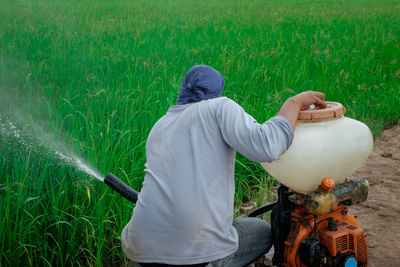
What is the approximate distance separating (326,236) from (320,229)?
0.06 m

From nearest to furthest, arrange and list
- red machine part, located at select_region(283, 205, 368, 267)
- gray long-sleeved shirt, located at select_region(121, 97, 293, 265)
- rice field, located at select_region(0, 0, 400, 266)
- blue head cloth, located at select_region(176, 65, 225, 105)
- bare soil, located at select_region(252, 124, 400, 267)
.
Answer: gray long-sleeved shirt, located at select_region(121, 97, 293, 265)
blue head cloth, located at select_region(176, 65, 225, 105)
red machine part, located at select_region(283, 205, 368, 267)
rice field, located at select_region(0, 0, 400, 266)
bare soil, located at select_region(252, 124, 400, 267)

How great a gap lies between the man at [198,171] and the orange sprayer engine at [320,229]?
277mm

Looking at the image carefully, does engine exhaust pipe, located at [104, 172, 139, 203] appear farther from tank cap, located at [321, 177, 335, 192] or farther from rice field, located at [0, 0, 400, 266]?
tank cap, located at [321, 177, 335, 192]

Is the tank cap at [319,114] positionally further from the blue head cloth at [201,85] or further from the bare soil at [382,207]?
the bare soil at [382,207]

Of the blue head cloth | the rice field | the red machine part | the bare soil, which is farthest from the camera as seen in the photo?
the bare soil

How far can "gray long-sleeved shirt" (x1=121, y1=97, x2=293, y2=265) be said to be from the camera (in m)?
1.61

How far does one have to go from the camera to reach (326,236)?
188cm

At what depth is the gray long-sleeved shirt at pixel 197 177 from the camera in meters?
1.61

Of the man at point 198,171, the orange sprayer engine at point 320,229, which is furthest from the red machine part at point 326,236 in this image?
the man at point 198,171

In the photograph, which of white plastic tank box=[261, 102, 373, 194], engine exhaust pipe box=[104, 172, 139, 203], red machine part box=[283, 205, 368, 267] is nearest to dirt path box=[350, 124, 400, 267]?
red machine part box=[283, 205, 368, 267]

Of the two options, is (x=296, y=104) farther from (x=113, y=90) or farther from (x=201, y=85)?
(x=113, y=90)

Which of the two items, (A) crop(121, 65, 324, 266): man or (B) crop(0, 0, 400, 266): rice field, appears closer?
(A) crop(121, 65, 324, 266): man

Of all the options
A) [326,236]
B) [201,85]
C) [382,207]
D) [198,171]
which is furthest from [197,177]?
[382,207]

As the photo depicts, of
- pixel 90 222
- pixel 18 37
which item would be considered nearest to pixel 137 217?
pixel 90 222
